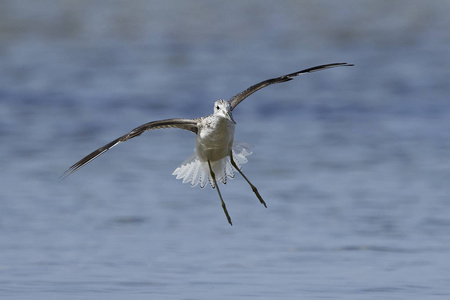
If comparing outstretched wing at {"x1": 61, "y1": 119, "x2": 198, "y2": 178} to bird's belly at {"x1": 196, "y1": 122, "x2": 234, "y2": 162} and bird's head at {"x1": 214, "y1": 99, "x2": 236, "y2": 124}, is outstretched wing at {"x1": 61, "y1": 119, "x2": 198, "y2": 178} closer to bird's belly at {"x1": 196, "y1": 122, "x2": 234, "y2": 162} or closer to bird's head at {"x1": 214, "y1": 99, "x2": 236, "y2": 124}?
bird's belly at {"x1": 196, "y1": 122, "x2": 234, "y2": 162}

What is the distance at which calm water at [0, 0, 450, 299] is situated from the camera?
9.03m

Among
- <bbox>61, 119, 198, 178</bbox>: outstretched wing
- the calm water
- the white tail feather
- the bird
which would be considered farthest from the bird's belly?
the calm water

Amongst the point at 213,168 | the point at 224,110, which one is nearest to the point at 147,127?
the point at 224,110

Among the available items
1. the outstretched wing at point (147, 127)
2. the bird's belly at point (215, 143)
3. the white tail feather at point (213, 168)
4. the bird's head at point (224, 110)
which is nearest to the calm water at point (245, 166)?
the white tail feather at point (213, 168)

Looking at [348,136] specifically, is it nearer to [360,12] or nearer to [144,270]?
[144,270]

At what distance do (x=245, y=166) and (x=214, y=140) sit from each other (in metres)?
4.72

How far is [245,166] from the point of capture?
14.0 meters

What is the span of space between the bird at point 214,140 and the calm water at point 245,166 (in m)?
0.73

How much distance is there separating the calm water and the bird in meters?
0.73

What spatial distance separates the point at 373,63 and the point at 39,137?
1030 centimetres

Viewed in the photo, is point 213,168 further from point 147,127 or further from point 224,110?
point 147,127

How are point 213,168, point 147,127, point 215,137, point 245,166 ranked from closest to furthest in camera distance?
point 147,127 < point 215,137 < point 213,168 < point 245,166

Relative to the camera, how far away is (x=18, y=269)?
9094 millimetres

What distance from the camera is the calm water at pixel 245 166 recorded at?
9031 millimetres
